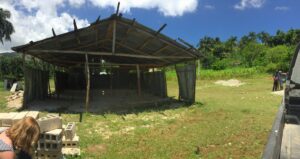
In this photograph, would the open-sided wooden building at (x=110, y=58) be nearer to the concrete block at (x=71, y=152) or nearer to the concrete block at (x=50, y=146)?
the concrete block at (x=71, y=152)

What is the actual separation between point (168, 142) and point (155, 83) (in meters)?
11.8

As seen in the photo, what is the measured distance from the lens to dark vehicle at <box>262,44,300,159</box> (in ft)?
11.9

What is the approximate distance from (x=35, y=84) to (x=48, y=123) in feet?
36.6

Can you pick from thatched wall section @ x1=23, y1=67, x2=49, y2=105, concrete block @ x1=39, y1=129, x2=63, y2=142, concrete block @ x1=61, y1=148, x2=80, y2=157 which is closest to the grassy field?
concrete block @ x1=61, y1=148, x2=80, y2=157

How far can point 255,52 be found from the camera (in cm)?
5375

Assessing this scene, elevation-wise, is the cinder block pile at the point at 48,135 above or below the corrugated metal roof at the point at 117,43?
below

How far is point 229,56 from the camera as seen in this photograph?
59719mm

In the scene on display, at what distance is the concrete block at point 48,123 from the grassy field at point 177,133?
1137mm

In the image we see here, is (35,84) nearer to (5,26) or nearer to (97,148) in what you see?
(97,148)

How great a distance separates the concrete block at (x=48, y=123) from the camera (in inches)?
272

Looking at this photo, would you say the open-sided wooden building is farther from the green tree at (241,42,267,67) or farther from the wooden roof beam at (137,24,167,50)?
the green tree at (241,42,267,67)

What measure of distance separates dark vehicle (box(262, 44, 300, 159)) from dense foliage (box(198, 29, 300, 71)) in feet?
Answer: 127

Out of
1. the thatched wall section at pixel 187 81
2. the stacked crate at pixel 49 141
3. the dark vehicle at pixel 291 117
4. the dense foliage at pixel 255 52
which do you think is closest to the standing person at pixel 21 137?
the dark vehicle at pixel 291 117

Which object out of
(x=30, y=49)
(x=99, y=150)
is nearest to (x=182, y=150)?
(x=99, y=150)
